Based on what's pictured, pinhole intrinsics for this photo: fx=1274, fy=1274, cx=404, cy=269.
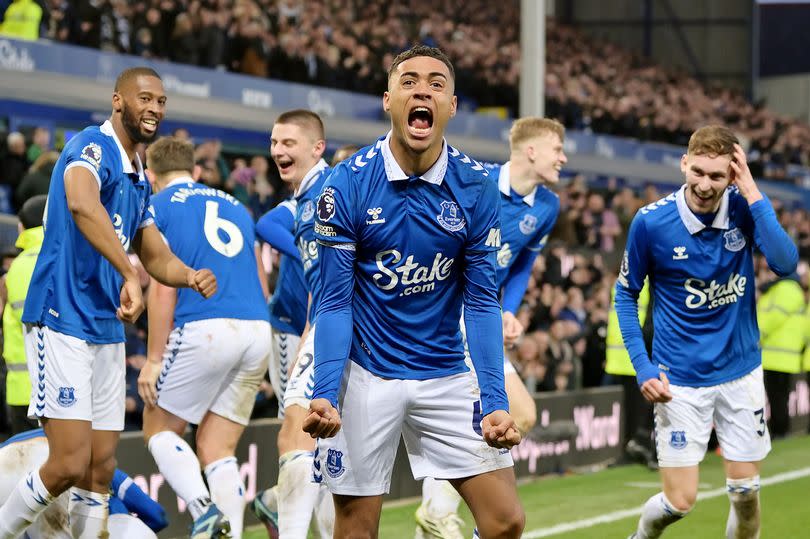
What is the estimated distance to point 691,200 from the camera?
605 cm

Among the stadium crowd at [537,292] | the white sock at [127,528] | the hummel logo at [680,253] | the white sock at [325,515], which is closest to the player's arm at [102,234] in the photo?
the white sock at [127,528]

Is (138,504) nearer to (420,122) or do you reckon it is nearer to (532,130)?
(420,122)

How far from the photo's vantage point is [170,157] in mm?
6602

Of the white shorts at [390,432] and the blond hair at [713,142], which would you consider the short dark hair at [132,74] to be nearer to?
the white shorts at [390,432]

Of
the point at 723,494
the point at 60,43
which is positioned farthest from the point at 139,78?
the point at 60,43

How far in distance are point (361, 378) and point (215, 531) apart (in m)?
1.90

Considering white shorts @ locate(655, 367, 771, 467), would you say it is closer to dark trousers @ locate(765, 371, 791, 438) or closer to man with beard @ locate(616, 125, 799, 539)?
man with beard @ locate(616, 125, 799, 539)

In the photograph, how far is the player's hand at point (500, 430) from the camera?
4.03 m

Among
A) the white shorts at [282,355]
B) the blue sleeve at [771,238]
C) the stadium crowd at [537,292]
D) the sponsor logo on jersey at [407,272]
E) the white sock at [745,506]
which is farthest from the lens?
the stadium crowd at [537,292]

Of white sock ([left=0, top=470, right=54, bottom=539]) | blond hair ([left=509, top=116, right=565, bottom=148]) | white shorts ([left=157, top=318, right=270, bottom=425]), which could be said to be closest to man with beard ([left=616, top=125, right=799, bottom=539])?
blond hair ([left=509, top=116, right=565, bottom=148])

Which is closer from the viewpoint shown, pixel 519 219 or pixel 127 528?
pixel 127 528

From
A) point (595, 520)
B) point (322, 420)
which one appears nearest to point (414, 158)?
point (322, 420)

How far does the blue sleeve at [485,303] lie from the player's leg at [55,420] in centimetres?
175

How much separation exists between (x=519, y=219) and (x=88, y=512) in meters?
2.79
